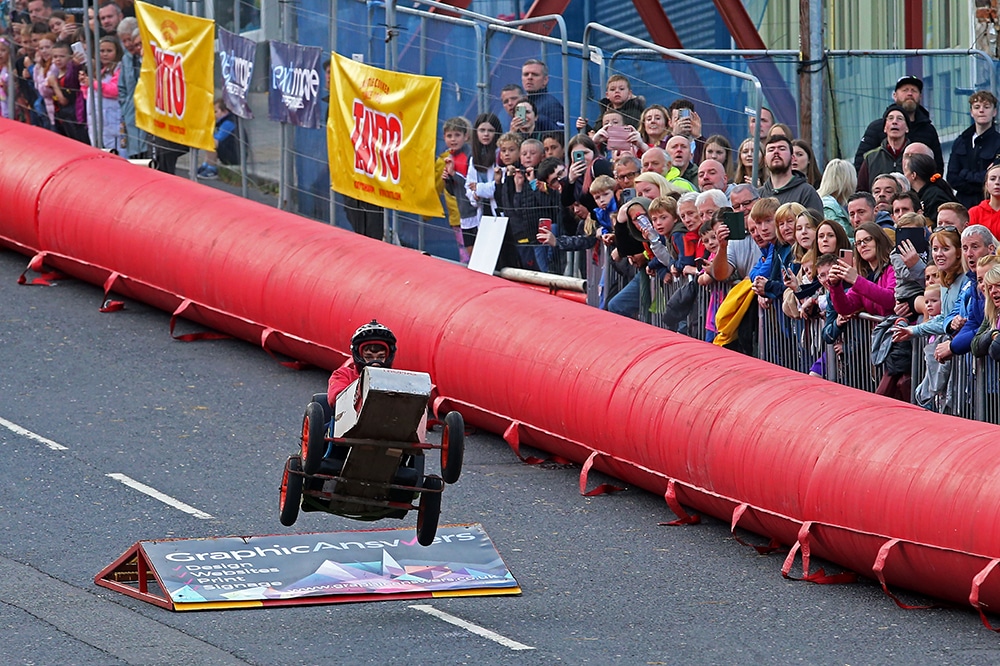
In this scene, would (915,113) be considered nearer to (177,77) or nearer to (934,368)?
(934,368)

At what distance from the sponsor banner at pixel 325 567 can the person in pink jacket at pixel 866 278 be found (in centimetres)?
306

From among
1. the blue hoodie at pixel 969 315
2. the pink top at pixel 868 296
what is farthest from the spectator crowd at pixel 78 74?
the blue hoodie at pixel 969 315

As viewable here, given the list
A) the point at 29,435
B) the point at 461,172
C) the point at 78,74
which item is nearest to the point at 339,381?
the point at 29,435

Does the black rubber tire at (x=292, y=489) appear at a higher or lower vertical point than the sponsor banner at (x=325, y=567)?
higher

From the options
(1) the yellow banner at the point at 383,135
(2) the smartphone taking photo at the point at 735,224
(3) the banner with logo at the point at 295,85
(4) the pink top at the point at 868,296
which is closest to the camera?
(4) the pink top at the point at 868,296

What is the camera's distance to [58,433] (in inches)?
570

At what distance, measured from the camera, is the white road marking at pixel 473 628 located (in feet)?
34.3

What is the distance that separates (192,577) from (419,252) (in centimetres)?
582

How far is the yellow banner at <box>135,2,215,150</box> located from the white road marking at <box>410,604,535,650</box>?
9.34m

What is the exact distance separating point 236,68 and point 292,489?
367 inches

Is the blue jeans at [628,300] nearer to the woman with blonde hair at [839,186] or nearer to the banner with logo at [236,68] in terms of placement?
the woman with blonde hair at [839,186]

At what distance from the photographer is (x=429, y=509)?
10766 millimetres

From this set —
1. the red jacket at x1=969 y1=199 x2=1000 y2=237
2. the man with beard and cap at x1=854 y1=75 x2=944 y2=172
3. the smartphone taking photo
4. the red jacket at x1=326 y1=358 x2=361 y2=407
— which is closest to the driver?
the red jacket at x1=326 y1=358 x2=361 y2=407

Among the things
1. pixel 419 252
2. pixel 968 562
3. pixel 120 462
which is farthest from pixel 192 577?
pixel 419 252
